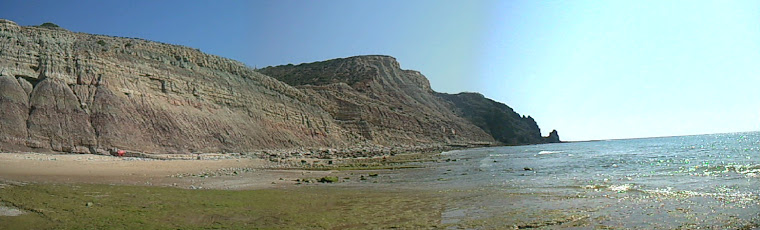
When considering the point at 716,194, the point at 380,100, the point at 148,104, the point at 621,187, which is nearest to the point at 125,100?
the point at 148,104

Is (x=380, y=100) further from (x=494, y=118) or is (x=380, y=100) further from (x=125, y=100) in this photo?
(x=125, y=100)

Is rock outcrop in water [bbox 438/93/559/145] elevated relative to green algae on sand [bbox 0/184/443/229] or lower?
elevated

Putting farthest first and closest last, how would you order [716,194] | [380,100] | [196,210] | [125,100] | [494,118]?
1. [494,118]
2. [380,100]
3. [125,100]
4. [716,194]
5. [196,210]

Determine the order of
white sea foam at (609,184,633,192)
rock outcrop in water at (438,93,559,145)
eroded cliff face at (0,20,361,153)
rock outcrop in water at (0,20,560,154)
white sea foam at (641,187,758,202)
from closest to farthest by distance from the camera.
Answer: white sea foam at (641,187,758,202), white sea foam at (609,184,633,192), eroded cliff face at (0,20,361,153), rock outcrop in water at (0,20,560,154), rock outcrop in water at (438,93,559,145)

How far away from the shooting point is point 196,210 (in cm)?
946

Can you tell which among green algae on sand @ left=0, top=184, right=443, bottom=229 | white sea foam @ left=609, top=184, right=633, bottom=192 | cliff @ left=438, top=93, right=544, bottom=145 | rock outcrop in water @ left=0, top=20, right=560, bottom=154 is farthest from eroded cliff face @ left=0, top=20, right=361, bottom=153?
cliff @ left=438, top=93, right=544, bottom=145

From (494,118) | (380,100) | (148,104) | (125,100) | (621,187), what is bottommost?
(621,187)

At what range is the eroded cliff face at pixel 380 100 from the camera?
2844 inches

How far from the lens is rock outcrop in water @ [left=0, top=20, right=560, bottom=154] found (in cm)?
3041

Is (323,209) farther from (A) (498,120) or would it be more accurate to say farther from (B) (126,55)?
(A) (498,120)

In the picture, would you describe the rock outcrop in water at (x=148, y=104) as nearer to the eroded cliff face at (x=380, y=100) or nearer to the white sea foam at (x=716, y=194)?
the eroded cliff face at (x=380, y=100)

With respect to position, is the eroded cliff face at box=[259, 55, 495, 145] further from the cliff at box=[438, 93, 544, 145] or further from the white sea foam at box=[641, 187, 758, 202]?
the white sea foam at box=[641, 187, 758, 202]

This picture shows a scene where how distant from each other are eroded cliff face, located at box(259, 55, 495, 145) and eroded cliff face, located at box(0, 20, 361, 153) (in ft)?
57.0

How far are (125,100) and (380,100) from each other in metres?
55.3
